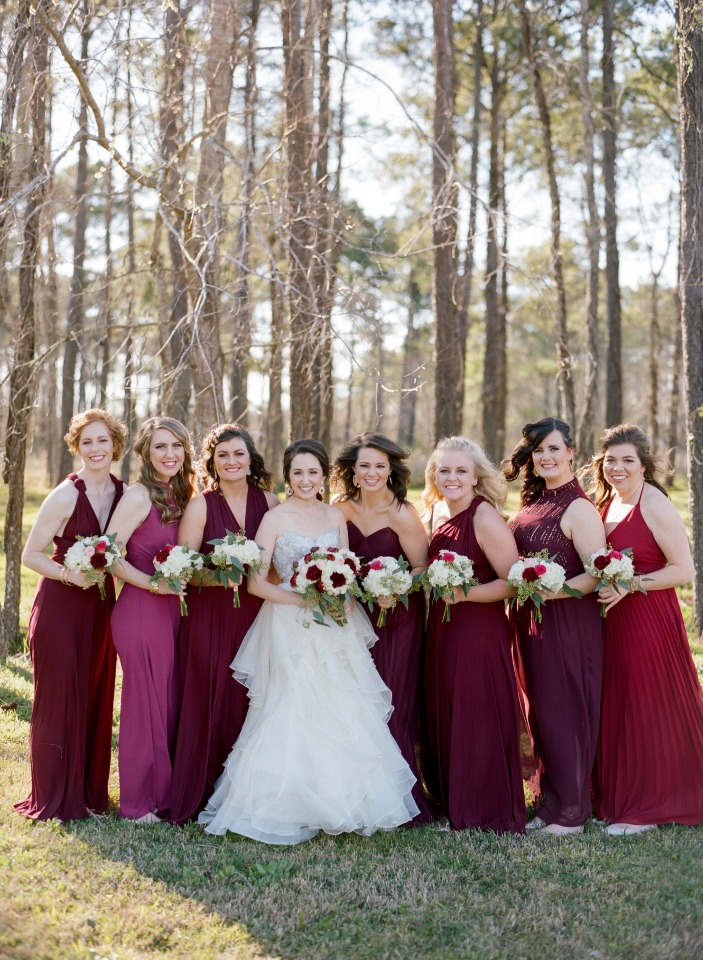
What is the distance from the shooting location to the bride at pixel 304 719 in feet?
16.6

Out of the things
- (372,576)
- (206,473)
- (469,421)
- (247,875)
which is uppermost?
(469,421)

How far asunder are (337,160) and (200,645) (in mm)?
14328

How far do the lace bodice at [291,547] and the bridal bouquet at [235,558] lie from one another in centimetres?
22

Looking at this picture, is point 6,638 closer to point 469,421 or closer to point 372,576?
point 372,576

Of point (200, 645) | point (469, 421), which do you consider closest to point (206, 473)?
point (200, 645)

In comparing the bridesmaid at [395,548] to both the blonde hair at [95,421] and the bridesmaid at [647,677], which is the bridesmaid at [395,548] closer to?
the bridesmaid at [647,677]

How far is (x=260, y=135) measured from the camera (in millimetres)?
10672

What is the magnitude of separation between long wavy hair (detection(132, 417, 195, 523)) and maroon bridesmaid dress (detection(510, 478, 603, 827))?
7.24 feet

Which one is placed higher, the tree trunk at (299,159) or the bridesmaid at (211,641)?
the tree trunk at (299,159)

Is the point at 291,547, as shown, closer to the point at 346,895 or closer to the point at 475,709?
the point at 475,709

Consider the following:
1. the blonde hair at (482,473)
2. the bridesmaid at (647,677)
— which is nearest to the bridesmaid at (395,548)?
the blonde hair at (482,473)

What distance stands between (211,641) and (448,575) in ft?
5.15

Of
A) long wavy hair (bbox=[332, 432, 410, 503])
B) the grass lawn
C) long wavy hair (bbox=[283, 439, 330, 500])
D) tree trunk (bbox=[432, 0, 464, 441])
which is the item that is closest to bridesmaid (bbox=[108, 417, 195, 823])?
the grass lawn

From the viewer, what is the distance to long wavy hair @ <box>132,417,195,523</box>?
5531mm
